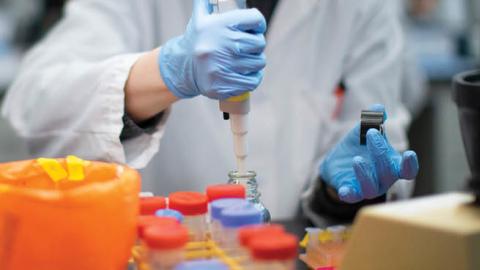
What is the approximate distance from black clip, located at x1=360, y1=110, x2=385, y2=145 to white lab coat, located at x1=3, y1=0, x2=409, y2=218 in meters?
0.43

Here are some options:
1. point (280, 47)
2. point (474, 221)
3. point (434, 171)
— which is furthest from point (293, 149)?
point (434, 171)

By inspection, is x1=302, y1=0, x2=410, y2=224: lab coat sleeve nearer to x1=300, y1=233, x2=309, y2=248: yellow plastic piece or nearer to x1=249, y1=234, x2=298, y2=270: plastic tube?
x1=300, y1=233, x2=309, y2=248: yellow plastic piece

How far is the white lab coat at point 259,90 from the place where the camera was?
63.6 inches

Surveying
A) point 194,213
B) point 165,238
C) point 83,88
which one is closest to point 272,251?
point 165,238

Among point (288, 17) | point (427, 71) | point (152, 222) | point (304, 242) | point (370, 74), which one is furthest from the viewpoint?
point (427, 71)

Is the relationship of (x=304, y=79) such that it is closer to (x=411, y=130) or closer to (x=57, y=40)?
(x=57, y=40)

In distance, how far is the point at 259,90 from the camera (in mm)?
1708

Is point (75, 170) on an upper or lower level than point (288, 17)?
lower

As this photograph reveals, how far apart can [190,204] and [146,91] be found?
0.44 m

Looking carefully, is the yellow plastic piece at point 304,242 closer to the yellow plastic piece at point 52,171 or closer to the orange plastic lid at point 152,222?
the orange plastic lid at point 152,222

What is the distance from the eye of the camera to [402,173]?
45.3 inches

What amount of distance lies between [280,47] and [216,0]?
0.52 meters

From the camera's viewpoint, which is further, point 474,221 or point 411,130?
point 411,130

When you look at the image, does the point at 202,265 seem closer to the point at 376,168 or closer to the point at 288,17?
the point at 376,168
